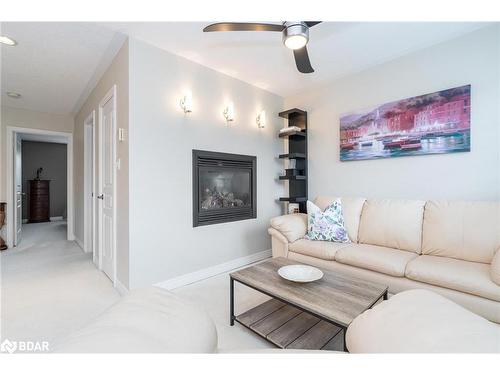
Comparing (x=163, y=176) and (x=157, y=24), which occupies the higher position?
(x=157, y=24)

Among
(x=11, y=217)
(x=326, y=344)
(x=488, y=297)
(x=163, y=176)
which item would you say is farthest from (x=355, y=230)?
(x=11, y=217)

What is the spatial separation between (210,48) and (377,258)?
2528 mm

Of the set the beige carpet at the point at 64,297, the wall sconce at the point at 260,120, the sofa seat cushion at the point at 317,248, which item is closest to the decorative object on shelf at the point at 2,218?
the beige carpet at the point at 64,297

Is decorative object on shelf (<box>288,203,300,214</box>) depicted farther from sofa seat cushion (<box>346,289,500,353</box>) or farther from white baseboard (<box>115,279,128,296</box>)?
sofa seat cushion (<box>346,289,500,353</box>)

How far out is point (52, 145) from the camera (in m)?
6.66

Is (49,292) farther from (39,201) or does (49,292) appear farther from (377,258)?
(39,201)

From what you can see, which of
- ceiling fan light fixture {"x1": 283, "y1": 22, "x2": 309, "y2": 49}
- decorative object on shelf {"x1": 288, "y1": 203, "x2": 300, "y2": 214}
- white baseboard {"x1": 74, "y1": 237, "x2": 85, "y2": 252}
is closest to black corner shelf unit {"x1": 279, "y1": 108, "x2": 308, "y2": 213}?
decorative object on shelf {"x1": 288, "y1": 203, "x2": 300, "y2": 214}

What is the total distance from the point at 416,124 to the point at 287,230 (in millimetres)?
1767

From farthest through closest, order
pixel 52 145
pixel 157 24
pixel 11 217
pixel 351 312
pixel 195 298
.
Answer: pixel 52 145 < pixel 11 217 < pixel 195 298 < pixel 157 24 < pixel 351 312

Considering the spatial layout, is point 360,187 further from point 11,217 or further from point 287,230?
point 11,217

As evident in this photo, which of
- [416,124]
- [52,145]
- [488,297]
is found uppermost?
[52,145]

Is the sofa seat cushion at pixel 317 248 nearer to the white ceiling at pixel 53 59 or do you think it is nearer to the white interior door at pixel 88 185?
the white ceiling at pixel 53 59

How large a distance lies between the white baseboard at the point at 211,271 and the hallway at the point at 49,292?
50 centimetres

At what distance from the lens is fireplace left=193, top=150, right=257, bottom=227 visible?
265cm
